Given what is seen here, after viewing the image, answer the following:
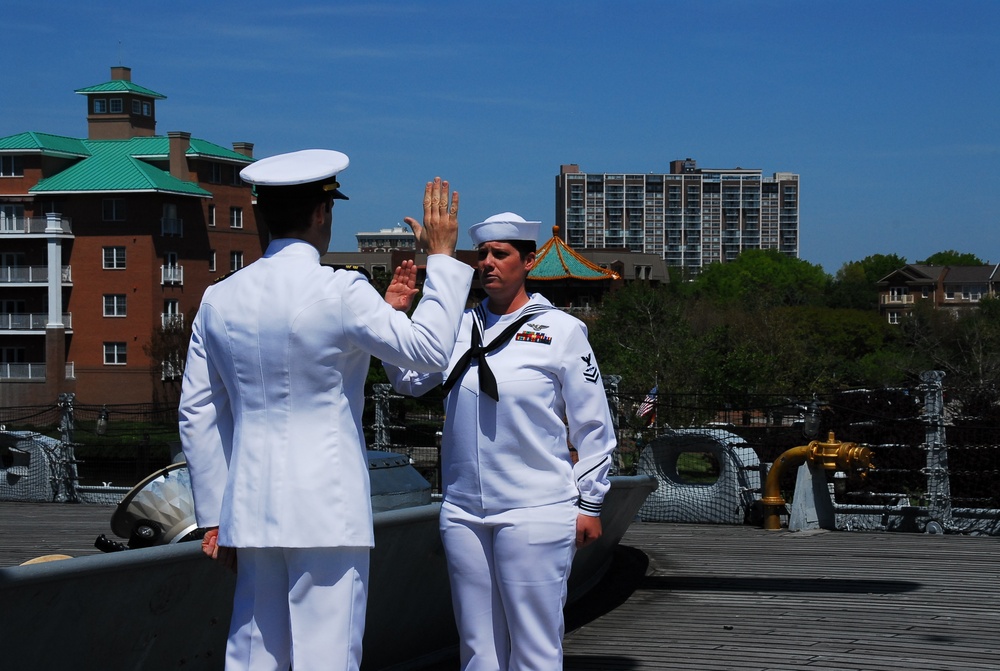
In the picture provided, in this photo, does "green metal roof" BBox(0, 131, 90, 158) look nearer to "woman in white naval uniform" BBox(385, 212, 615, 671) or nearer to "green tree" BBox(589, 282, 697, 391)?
"green tree" BBox(589, 282, 697, 391)

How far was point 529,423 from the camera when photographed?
441 centimetres

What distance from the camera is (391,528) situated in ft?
16.7

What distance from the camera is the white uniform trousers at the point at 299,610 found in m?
3.30

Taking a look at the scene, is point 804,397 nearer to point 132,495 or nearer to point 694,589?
point 694,589

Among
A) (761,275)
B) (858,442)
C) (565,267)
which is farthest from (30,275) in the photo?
(761,275)

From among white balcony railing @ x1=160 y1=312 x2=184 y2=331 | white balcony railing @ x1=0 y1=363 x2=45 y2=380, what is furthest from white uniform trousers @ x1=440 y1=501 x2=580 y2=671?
white balcony railing @ x1=0 y1=363 x2=45 y2=380

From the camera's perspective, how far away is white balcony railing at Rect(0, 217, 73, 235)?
69.0m

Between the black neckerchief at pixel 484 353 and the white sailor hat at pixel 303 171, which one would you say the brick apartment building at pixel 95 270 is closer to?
the black neckerchief at pixel 484 353

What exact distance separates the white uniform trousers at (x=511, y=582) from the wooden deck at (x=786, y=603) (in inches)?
61.4

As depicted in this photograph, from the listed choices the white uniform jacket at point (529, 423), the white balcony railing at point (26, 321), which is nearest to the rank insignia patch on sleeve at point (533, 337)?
the white uniform jacket at point (529, 423)

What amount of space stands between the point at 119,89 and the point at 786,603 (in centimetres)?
7571

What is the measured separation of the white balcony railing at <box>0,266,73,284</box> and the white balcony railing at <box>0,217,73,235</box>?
2.05 metres

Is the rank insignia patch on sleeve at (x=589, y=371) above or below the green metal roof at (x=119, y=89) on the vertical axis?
below

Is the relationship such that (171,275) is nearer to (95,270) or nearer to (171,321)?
(171,321)
